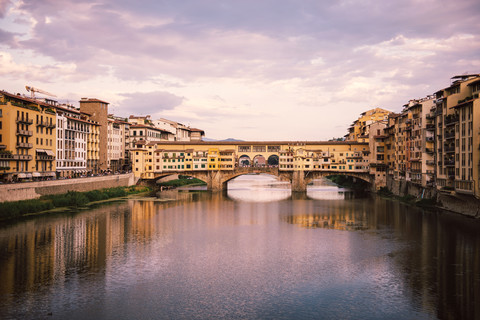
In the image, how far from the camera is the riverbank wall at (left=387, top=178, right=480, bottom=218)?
37091mm

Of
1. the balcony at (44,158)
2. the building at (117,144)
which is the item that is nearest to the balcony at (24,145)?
the balcony at (44,158)

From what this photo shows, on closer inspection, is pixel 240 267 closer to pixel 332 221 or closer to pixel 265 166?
pixel 332 221

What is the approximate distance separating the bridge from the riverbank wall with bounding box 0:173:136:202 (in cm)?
815

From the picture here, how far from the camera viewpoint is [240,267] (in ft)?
81.8

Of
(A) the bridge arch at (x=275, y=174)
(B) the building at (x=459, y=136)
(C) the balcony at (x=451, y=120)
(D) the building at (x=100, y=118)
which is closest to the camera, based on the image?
(B) the building at (x=459, y=136)

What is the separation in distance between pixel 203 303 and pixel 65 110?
157 ft

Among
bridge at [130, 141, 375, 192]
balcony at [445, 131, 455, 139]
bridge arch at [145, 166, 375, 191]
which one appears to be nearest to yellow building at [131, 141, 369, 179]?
bridge at [130, 141, 375, 192]

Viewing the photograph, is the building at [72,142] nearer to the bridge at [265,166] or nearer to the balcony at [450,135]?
the bridge at [265,166]

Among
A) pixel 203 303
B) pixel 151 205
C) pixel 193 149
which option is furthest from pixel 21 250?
pixel 193 149

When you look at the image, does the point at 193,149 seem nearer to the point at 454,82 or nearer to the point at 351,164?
the point at 351,164

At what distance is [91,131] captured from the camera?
66.9m

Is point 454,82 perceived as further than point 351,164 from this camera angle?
No

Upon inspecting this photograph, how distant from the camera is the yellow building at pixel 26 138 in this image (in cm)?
4412

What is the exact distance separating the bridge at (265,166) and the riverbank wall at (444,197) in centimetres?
1035
